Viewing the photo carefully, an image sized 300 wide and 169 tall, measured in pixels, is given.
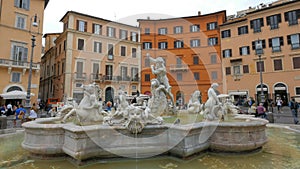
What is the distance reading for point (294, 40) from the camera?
23.2 m

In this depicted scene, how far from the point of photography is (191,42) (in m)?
32.1

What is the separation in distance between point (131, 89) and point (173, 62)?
8923 millimetres

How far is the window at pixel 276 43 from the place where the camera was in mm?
23961

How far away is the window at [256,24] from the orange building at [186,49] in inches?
208

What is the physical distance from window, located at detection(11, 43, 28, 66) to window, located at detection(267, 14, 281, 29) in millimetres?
31245

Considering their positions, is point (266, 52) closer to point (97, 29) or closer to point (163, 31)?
point (163, 31)

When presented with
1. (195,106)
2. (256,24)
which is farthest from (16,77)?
(256,24)

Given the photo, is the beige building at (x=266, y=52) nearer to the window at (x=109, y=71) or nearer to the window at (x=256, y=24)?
the window at (x=256, y=24)

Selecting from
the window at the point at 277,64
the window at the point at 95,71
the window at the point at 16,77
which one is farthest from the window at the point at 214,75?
the window at the point at 16,77

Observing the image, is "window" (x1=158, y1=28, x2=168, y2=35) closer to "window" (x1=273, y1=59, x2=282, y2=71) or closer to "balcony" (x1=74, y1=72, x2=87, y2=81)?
"balcony" (x1=74, y1=72, x2=87, y2=81)

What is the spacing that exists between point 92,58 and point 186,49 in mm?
15862

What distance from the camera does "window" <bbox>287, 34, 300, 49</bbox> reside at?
22875 millimetres

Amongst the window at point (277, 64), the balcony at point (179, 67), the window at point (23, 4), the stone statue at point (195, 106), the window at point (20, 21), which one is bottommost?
the stone statue at point (195, 106)

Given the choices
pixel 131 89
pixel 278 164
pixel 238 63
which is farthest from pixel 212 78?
pixel 278 164
